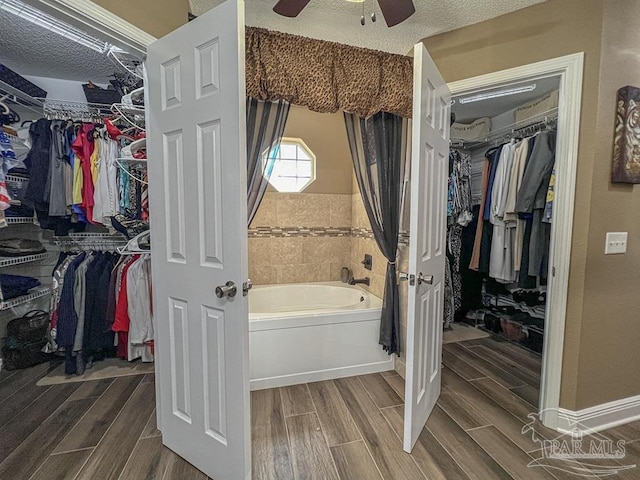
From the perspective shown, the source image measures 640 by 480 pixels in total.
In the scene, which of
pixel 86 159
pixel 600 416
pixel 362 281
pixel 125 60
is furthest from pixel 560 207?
pixel 86 159

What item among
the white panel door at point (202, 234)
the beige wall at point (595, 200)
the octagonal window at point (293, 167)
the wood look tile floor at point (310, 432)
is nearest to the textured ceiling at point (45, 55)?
the white panel door at point (202, 234)

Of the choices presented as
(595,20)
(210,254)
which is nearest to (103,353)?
(210,254)

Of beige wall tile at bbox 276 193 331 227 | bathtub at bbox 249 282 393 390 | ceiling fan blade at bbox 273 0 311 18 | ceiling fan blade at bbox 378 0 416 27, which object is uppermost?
ceiling fan blade at bbox 273 0 311 18

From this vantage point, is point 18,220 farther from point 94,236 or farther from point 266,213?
point 266,213

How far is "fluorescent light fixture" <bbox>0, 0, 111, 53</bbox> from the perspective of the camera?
1.78 metres

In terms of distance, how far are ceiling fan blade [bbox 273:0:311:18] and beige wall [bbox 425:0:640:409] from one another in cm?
127

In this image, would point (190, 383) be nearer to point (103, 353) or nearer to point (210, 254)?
point (210, 254)

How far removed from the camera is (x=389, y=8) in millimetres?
1483

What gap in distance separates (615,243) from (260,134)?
2.23 metres

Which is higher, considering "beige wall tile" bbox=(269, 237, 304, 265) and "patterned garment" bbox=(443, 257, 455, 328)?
"beige wall tile" bbox=(269, 237, 304, 265)

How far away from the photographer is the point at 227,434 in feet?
4.52

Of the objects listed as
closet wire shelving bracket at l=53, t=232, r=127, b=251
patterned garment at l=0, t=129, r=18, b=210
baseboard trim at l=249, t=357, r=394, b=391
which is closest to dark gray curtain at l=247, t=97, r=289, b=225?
baseboard trim at l=249, t=357, r=394, b=391

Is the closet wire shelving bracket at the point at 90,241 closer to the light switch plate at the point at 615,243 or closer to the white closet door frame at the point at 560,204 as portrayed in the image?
the white closet door frame at the point at 560,204

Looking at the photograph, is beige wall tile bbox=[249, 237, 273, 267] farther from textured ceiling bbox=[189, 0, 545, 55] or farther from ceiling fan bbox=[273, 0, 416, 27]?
ceiling fan bbox=[273, 0, 416, 27]
